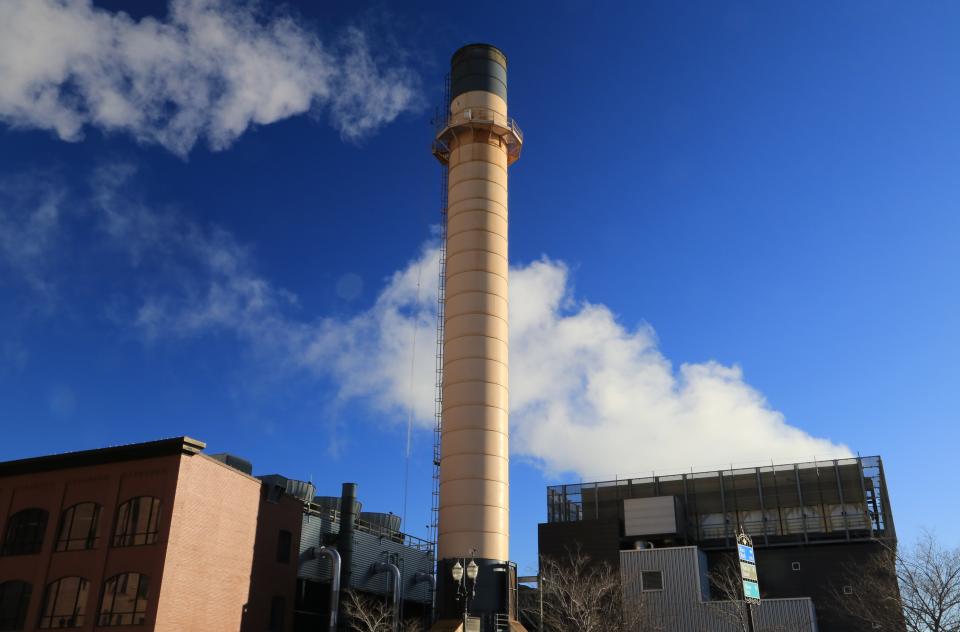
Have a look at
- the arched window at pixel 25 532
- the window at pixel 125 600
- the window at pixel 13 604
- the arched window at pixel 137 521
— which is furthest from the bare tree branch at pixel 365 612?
the arched window at pixel 25 532

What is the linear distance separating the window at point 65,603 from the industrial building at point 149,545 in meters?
0.05

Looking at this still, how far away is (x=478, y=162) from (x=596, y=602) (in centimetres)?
3027

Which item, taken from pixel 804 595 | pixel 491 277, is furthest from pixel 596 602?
pixel 491 277

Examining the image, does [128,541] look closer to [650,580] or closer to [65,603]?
[65,603]

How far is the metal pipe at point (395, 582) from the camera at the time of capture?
49.4 meters

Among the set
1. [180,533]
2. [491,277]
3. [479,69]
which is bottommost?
[180,533]

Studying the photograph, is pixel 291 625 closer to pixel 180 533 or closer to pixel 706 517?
pixel 180 533

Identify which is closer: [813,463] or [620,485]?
[813,463]

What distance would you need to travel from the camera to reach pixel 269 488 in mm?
47188

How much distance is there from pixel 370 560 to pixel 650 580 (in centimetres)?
1973

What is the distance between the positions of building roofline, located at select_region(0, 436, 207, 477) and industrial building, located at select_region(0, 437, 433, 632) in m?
0.07

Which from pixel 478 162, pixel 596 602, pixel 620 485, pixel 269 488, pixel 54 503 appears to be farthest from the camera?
pixel 620 485

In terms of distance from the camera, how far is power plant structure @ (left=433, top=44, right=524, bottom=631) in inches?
1848

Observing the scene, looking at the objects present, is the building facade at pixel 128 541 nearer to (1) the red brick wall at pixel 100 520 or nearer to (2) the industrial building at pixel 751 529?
(1) the red brick wall at pixel 100 520
